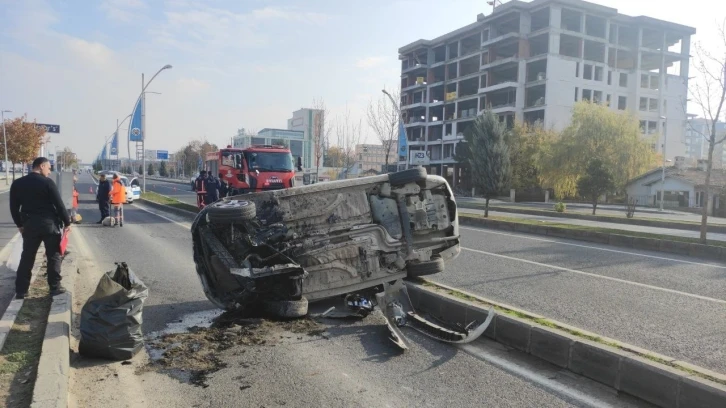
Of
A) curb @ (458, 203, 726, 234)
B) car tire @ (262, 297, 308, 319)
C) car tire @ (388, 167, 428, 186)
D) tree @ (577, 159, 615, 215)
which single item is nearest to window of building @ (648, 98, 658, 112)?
tree @ (577, 159, 615, 215)

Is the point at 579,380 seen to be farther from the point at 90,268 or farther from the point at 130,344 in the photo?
the point at 90,268

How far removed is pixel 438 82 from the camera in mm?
74438

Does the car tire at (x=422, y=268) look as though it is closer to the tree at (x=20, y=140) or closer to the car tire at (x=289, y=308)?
the car tire at (x=289, y=308)

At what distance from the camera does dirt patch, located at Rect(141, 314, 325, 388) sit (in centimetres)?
441

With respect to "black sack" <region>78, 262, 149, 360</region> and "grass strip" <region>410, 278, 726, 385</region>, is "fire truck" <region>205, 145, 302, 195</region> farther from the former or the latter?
"black sack" <region>78, 262, 149, 360</region>

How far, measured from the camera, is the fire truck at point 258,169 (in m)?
20.1

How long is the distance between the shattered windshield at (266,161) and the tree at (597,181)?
16853 mm

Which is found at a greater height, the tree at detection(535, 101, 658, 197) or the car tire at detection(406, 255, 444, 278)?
the tree at detection(535, 101, 658, 197)

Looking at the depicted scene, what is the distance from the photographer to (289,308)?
5.62 m

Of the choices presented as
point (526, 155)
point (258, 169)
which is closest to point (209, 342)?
point (258, 169)

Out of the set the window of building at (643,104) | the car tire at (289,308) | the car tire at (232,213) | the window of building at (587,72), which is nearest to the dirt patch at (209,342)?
the car tire at (289,308)

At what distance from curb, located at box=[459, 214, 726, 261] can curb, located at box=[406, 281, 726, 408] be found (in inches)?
361

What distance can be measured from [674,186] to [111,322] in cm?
4676

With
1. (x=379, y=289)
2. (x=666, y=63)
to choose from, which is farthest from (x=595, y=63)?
(x=379, y=289)
